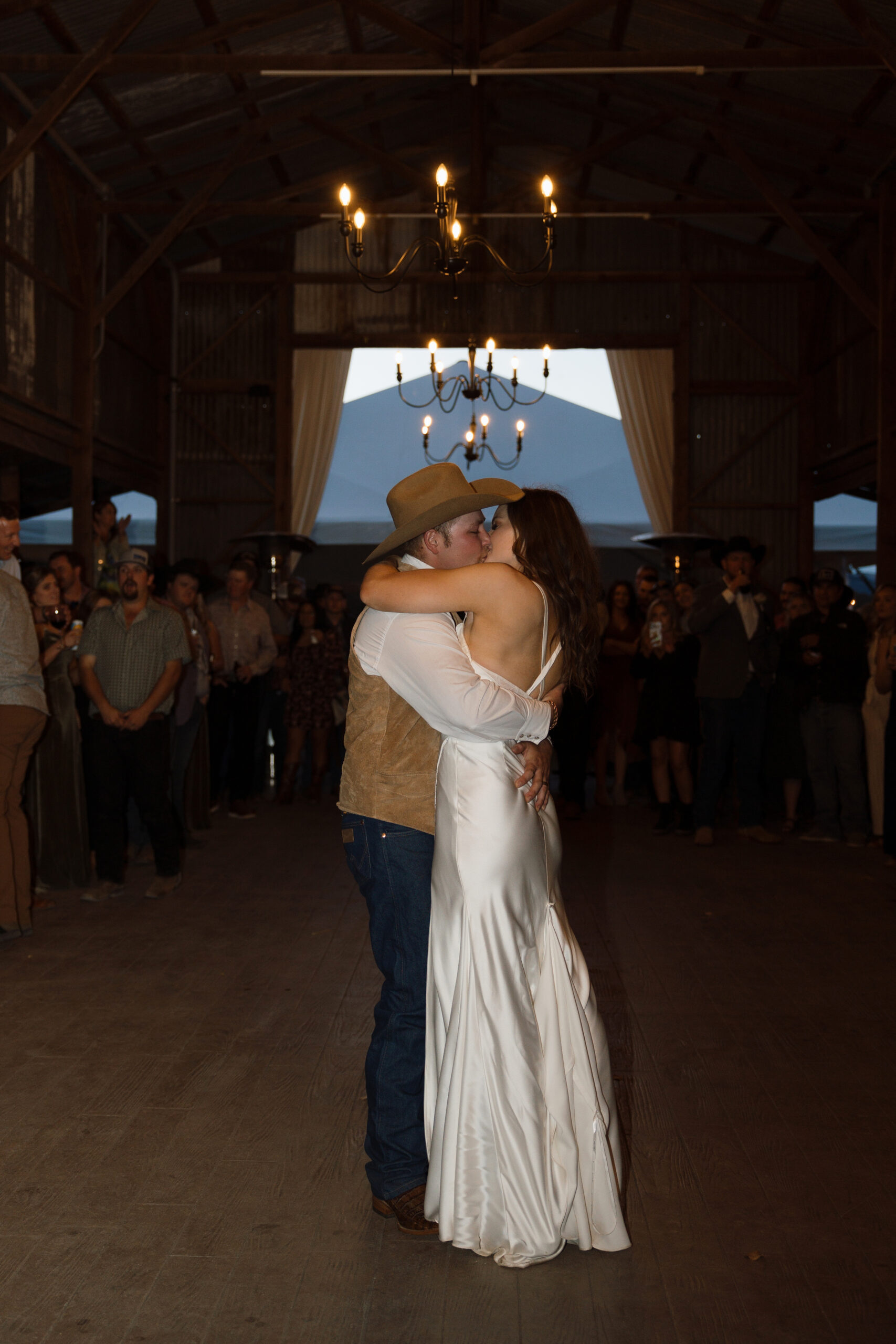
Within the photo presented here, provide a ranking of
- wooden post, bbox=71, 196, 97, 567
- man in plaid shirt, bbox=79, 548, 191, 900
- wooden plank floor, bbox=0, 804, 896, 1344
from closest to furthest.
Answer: wooden plank floor, bbox=0, 804, 896, 1344 → man in plaid shirt, bbox=79, 548, 191, 900 → wooden post, bbox=71, 196, 97, 567

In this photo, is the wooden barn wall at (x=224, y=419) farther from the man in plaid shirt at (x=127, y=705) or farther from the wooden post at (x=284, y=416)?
the man in plaid shirt at (x=127, y=705)

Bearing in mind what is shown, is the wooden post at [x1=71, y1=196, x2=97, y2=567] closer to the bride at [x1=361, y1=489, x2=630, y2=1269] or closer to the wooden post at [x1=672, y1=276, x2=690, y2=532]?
the wooden post at [x1=672, y1=276, x2=690, y2=532]

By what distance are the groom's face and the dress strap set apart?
6.5 inches

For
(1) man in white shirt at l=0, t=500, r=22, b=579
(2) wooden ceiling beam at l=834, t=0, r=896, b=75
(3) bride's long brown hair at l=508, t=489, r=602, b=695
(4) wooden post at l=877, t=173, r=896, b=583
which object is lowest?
(3) bride's long brown hair at l=508, t=489, r=602, b=695

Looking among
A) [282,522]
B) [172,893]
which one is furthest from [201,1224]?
[282,522]

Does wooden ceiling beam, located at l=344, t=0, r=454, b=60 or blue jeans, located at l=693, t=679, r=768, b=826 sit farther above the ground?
wooden ceiling beam, located at l=344, t=0, r=454, b=60

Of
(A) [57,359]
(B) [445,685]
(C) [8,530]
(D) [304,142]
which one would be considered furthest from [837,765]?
(D) [304,142]

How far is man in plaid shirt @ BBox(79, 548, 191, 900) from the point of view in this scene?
5445 millimetres

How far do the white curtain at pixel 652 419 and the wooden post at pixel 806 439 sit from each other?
147 cm

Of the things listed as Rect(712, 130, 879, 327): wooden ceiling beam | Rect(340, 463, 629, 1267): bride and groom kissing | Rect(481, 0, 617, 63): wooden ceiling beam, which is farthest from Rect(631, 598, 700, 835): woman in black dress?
Rect(340, 463, 629, 1267): bride and groom kissing

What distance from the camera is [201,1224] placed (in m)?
2.45

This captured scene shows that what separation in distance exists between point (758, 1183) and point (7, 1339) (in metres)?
1.56

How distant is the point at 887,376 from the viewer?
10820 mm

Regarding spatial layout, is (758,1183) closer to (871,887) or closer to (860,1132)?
(860,1132)
